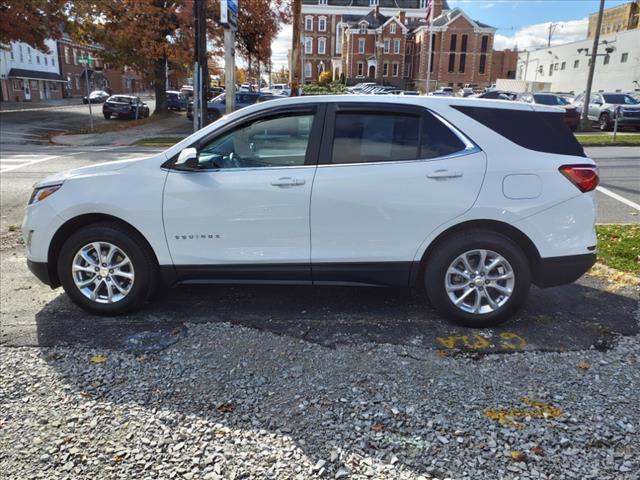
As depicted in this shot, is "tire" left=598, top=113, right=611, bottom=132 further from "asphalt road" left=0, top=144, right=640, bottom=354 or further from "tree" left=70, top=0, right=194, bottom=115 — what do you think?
"asphalt road" left=0, top=144, right=640, bottom=354

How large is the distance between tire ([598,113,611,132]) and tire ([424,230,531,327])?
2325 cm

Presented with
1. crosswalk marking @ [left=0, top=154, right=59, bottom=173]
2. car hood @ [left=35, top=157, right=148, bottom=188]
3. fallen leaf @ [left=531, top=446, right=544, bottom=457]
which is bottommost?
crosswalk marking @ [left=0, top=154, right=59, bottom=173]

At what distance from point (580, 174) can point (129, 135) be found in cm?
2351

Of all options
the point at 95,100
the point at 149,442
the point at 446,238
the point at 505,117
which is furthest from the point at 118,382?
the point at 95,100

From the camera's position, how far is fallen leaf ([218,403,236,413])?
3020 mm

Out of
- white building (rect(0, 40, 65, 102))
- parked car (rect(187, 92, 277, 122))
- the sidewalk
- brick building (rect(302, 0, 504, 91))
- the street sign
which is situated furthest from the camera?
brick building (rect(302, 0, 504, 91))

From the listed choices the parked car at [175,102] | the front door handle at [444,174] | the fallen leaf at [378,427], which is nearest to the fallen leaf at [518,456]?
the fallen leaf at [378,427]

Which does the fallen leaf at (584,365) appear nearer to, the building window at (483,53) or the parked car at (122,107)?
the parked car at (122,107)

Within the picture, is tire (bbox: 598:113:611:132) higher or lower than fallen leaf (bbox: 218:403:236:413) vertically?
higher

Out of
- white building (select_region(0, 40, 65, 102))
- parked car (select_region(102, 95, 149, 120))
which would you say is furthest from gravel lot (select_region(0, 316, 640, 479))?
white building (select_region(0, 40, 65, 102))

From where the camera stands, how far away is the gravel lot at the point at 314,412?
259 centimetres

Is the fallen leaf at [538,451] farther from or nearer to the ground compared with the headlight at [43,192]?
nearer to the ground

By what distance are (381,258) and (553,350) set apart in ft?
4.60

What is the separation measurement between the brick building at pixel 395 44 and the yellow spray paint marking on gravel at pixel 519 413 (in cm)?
6638
